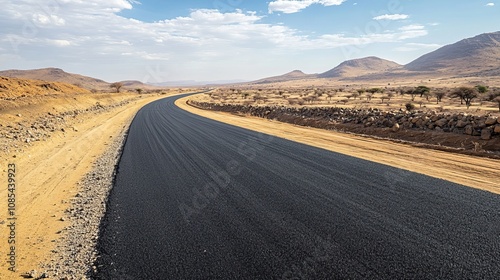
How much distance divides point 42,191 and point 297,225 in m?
7.41

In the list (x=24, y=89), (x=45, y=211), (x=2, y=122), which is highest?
(x=24, y=89)

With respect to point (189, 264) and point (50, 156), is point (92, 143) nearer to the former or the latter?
point (50, 156)

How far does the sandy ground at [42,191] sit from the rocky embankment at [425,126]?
12777 mm

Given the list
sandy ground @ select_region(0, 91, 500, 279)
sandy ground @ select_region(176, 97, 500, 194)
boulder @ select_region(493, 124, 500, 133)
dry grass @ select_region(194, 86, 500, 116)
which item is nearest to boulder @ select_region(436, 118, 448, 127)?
boulder @ select_region(493, 124, 500, 133)

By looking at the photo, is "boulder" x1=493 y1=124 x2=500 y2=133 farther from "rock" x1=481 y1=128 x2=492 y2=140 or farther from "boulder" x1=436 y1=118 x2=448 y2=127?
"boulder" x1=436 y1=118 x2=448 y2=127

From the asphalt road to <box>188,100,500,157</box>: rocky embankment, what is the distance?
5.55 meters

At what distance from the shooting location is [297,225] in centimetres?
517

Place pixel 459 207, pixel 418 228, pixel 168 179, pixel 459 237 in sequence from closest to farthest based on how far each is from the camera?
pixel 459 237
pixel 418 228
pixel 459 207
pixel 168 179

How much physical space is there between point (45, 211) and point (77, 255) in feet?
9.43

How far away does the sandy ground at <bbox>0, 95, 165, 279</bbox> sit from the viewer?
5133 millimetres

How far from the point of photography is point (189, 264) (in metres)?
4.20

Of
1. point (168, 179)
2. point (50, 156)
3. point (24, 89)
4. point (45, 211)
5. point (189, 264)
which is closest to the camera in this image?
point (189, 264)

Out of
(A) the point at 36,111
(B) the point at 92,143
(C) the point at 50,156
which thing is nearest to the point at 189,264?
(C) the point at 50,156

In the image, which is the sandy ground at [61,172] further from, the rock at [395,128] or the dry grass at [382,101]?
the dry grass at [382,101]
